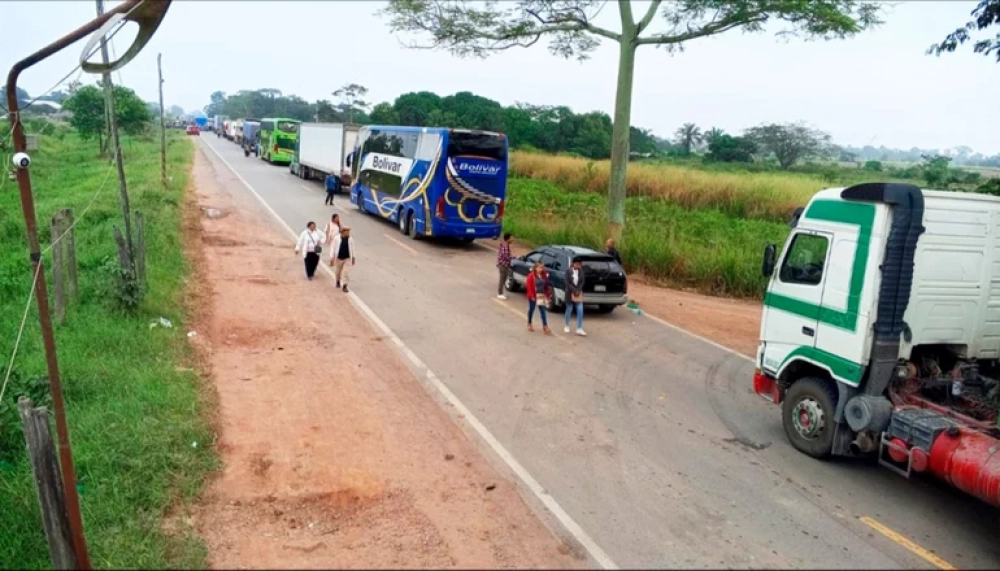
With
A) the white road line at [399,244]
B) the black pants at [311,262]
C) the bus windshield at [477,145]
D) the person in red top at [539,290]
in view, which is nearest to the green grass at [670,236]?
the bus windshield at [477,145]

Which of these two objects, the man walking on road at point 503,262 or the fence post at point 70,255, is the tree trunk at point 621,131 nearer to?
the man walking on road at point 503,262

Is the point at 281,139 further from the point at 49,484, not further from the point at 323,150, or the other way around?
the point at 49,484

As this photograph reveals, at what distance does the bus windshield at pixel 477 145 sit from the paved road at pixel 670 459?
322 inches

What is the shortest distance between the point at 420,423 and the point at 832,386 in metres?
4.56

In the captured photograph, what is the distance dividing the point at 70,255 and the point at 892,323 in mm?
12002

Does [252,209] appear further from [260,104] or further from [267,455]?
[260,104]

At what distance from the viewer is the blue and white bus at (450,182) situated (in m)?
21.8

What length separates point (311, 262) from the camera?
1656 centimetres

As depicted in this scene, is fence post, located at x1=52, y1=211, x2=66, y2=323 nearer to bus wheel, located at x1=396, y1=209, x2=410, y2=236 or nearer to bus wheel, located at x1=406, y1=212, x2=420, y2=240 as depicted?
bus wheel, located at x1=406, y1=212, x2=420, y2=240

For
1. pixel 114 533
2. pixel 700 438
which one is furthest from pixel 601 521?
pixel 114 533

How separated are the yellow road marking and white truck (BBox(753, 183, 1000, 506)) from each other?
74 cm

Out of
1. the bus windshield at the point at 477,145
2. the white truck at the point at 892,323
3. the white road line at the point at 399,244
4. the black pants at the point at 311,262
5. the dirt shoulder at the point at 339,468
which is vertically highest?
the bus windshield at the point at 477,145

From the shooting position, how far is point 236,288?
15258 mm

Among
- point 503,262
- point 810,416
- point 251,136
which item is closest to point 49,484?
point 810,416
